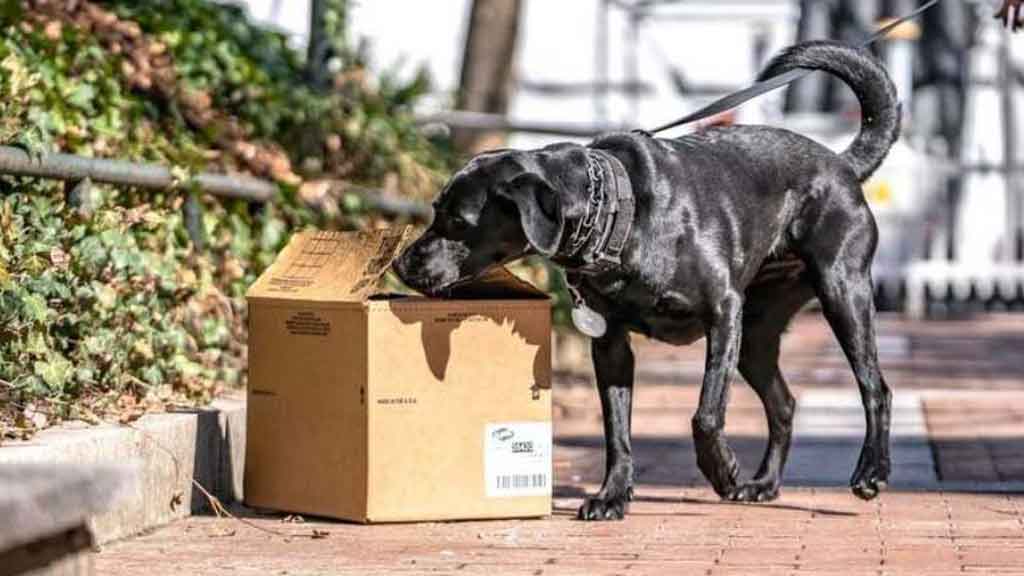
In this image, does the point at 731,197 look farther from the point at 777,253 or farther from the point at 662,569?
the point at 662,569

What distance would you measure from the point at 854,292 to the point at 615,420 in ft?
2.78

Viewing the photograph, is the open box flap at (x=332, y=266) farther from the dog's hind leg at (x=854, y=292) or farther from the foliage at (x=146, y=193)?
the dog's hind leg at (x=854, y=292)

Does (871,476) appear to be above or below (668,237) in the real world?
below

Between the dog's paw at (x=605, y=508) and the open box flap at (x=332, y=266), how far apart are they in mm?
863

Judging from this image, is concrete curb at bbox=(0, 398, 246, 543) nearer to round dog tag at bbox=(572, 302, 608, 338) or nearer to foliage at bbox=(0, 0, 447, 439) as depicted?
foliage at bbox=(0, 0, 447, 439)

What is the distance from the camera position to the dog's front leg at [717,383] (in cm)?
635

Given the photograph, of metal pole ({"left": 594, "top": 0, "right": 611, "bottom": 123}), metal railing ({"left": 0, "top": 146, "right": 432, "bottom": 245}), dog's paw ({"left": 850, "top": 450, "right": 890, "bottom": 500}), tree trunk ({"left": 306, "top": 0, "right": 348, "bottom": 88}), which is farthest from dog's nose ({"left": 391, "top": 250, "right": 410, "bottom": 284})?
metal pole ({"left": 594, "top": 0, "right": 611, "bottom": 123})

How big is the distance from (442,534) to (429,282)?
662mm

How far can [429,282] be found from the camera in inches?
241

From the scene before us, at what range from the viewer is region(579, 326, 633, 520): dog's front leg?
21.1 ft

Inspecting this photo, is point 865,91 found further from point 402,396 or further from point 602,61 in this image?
point 602,61

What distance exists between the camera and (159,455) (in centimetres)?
621

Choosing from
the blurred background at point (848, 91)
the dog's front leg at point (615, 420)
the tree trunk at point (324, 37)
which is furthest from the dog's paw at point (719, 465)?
the blurred background at point (848, 91)

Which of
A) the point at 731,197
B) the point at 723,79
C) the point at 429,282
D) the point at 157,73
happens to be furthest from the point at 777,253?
the point at 723,79
